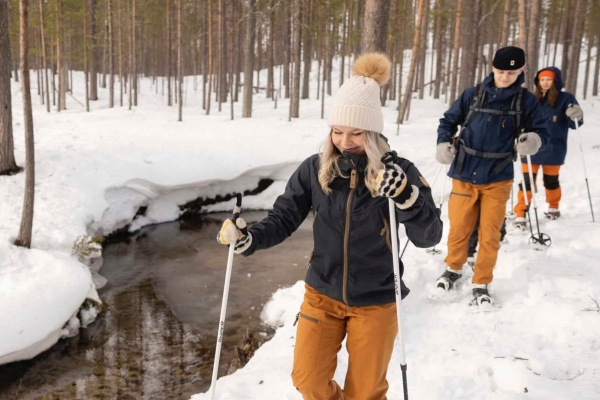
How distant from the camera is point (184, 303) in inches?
305

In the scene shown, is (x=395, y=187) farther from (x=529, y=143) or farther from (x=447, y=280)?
(x=447, y=280)

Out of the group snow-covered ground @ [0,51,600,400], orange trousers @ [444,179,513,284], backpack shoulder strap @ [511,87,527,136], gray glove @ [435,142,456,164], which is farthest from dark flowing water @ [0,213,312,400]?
backpack shoulder strap @ [511,87,527,136]

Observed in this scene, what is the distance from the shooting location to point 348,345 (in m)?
2.66

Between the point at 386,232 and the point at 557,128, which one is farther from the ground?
the point at 557,128

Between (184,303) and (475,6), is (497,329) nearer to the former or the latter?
(184,303)

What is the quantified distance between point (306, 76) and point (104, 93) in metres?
14.9

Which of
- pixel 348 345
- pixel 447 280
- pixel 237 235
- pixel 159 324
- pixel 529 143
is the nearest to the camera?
pixel 237 235

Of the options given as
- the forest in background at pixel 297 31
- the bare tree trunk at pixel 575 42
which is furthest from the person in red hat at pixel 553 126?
the bare tree trunk at pixel 575 42

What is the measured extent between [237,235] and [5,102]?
9.36 metres

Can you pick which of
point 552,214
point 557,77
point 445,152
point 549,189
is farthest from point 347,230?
point 552,214

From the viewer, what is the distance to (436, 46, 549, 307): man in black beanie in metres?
4.41

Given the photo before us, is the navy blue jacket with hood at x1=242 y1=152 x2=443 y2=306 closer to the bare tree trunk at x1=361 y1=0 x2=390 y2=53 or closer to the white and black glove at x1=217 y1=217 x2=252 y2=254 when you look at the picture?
the white and black glove at x1=217 y1=217 x2=252 y2=254

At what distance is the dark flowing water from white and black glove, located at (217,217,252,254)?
3.34 m

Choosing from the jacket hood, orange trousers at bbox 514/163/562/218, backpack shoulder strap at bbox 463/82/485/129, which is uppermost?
the jacket hood
